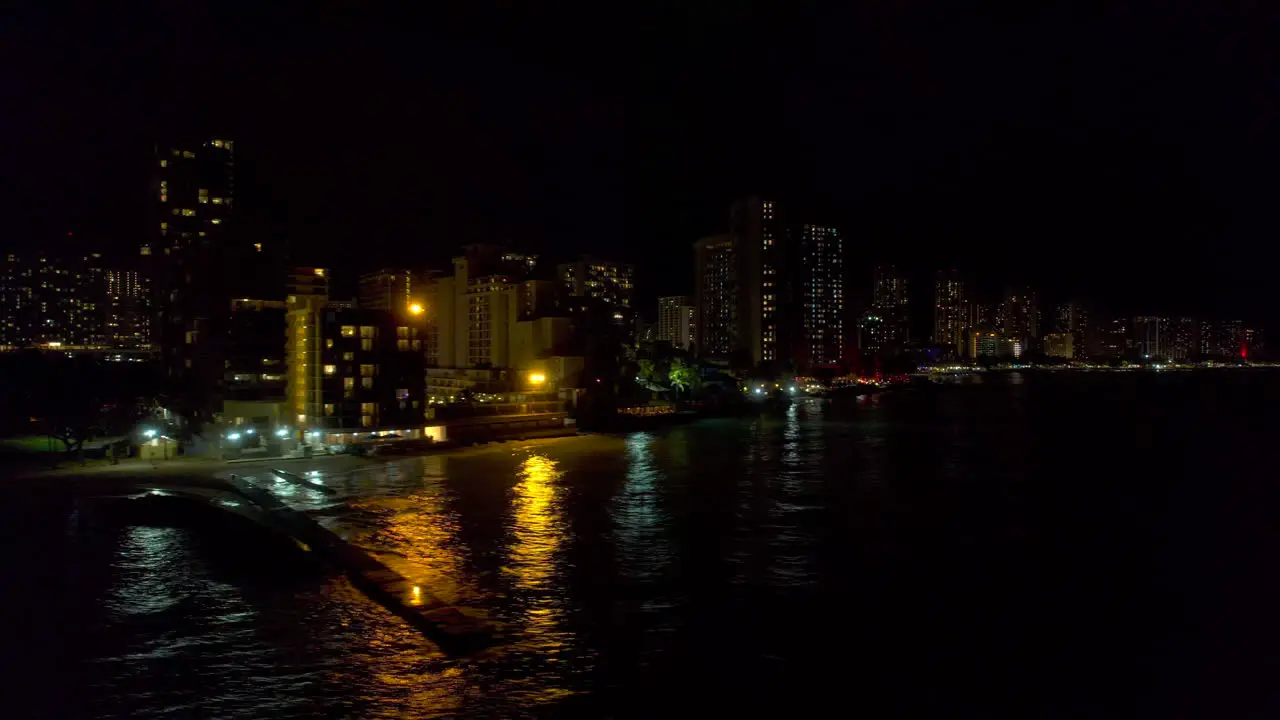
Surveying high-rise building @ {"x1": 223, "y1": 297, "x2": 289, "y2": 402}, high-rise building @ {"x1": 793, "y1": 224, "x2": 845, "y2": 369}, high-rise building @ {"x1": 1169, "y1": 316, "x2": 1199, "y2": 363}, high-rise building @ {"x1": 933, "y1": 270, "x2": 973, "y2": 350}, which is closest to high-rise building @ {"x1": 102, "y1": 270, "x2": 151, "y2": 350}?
high-rise building @ {"x1": 223, "y1": 297, "x2": 289, "y2": 402}

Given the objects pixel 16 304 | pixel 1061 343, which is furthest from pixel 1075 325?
pixel 16 304

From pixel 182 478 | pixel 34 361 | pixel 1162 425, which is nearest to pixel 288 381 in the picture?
pixel 182 478

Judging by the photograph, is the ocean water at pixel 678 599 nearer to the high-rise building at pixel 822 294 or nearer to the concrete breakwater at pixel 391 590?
the concrete breakwater at pixel 391 590

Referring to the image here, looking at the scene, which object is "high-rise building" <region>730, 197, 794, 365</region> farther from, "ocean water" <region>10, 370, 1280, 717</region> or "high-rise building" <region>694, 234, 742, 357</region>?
"ocean water" <region>10, 370, 1280, 717</region>

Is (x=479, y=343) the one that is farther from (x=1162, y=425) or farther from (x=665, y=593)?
(x=665, y=593)

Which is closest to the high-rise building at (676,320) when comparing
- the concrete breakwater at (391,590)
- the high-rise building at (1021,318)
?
the high-rise building at (1021,318)

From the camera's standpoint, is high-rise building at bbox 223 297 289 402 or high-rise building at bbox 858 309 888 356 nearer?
high-rise building at bbox 223 297 289 402

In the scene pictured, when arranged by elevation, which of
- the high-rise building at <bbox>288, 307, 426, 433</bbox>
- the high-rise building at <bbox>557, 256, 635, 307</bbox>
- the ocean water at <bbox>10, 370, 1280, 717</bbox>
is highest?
the high-rise building at <bbox>557, 256, 635, 307</bbox>
